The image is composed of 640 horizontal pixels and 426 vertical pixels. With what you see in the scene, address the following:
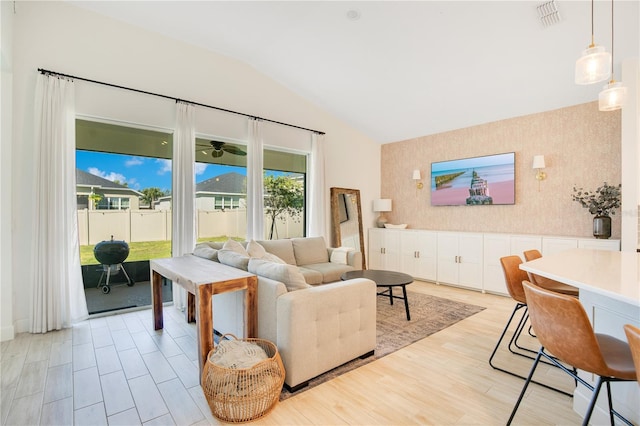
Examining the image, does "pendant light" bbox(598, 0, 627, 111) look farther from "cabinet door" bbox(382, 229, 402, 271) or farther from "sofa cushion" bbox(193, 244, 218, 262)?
Answer: "cabinet door" bbox(382, 229, 402, 271)

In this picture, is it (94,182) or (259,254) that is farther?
(94,182)

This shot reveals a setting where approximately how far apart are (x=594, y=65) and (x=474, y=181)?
3361 mm

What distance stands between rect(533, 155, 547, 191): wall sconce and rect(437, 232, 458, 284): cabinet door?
4.84 feet

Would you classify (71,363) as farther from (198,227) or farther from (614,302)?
(614,302)

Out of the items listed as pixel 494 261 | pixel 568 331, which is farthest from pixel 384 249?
pixel 568 331

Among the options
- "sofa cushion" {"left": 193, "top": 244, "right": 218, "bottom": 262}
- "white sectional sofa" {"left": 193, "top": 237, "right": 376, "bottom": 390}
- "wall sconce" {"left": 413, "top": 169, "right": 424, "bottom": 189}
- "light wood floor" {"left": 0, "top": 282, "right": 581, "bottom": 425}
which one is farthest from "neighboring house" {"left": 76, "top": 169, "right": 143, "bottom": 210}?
"wall sconce" {"left": 413, "top": 169, "right": 424, "bottom": 189}

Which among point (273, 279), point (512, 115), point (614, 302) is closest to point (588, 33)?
point (512, 115)

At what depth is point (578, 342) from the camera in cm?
132

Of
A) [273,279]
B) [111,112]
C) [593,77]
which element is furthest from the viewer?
[111,112]

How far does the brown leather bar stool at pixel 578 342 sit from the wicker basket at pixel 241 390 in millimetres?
1532

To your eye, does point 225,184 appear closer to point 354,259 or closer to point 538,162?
point 354,259

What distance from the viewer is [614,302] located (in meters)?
1.63

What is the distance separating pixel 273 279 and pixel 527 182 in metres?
4.41

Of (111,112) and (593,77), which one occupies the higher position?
(111,112)
